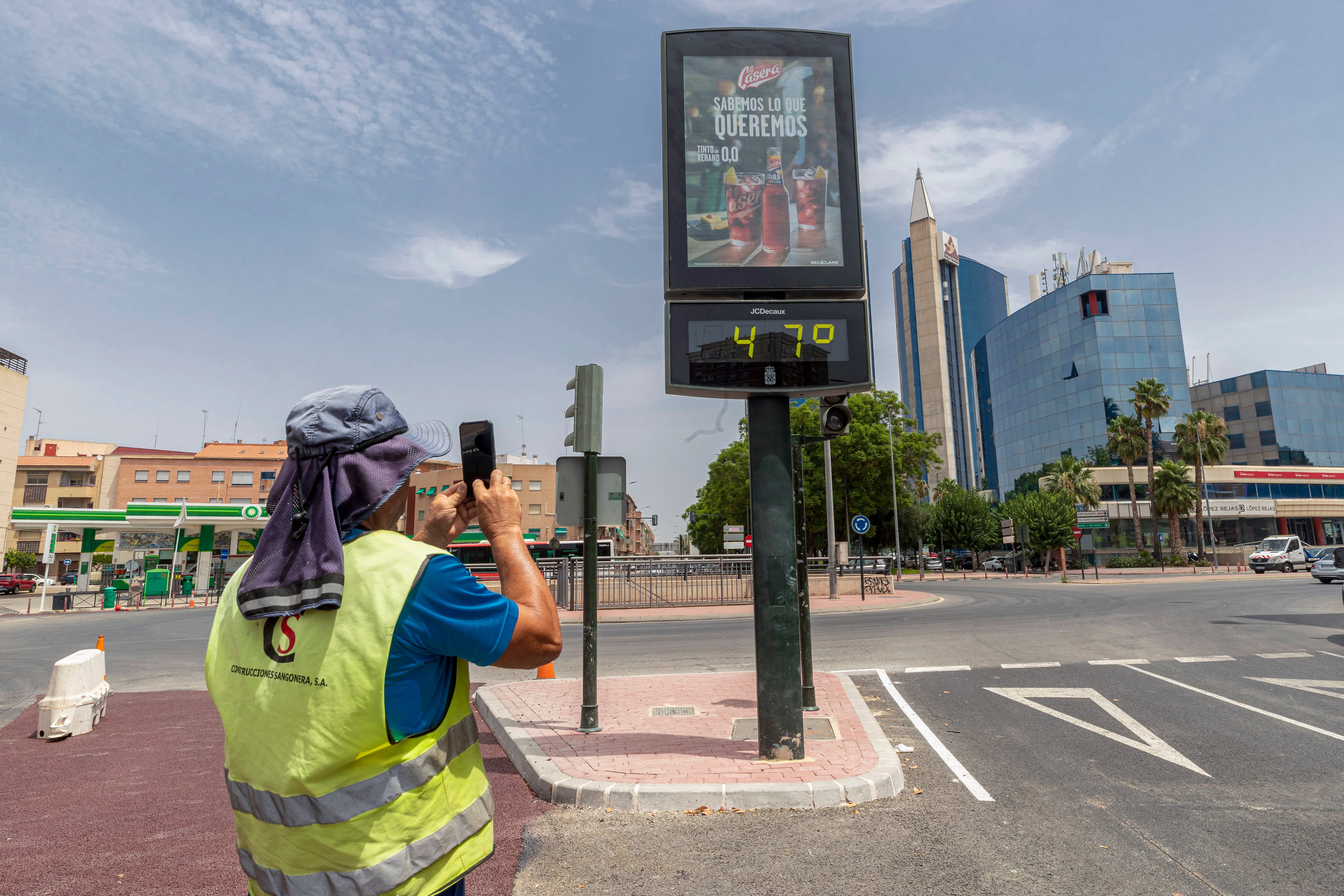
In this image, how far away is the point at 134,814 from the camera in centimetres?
478

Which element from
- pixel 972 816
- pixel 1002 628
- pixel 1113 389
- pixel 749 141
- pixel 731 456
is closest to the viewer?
pixel 972 816

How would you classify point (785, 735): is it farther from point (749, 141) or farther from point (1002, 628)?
point (1002, 628)

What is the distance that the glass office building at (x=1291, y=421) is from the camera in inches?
3132

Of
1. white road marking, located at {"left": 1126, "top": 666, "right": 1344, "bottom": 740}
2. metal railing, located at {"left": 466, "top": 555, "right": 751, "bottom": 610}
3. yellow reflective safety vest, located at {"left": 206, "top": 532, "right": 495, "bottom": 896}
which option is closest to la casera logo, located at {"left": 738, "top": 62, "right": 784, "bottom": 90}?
yellow reflective safety vest, located at {"left": 206, "top": 532, "right": 495, "bottom": 896}

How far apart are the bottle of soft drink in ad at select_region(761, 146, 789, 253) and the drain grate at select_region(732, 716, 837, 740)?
3882 mm

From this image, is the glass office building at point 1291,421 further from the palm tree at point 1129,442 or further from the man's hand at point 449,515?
the man's hand at point 449,515

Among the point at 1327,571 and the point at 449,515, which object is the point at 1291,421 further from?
the point at 449,515

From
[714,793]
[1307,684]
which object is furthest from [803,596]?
[1307,684]

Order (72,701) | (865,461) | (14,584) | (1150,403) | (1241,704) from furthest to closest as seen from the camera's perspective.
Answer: (1150,403) → (865,461) → (14,584) → (1241,704) → (72,701)

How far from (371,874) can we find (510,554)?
75cm

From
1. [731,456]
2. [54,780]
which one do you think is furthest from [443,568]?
[731,456]

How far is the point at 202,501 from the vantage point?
67250mm

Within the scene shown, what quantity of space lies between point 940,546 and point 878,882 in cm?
7125

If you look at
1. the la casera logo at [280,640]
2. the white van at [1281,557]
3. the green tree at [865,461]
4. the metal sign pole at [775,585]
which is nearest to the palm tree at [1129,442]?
the white van at [1281,557]
